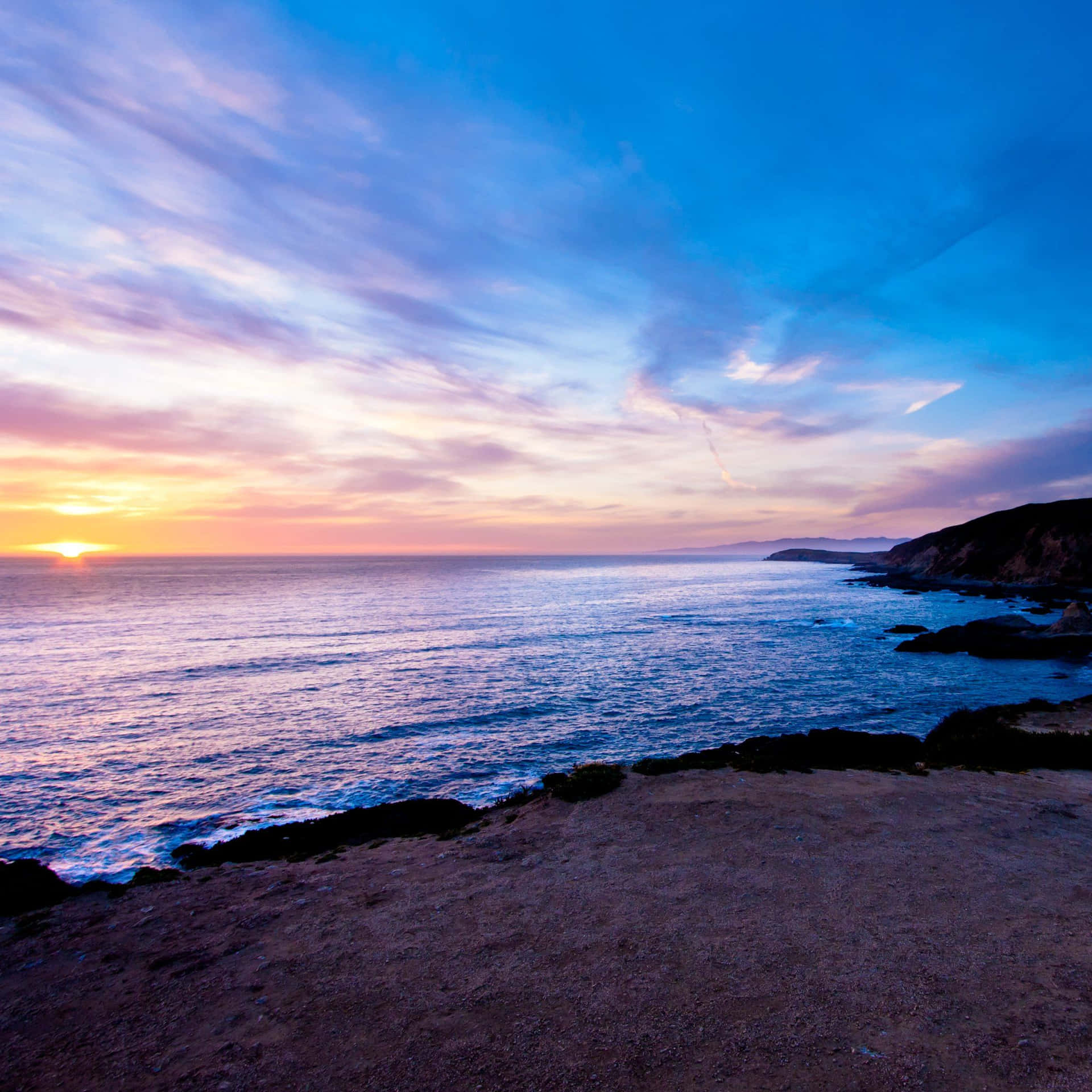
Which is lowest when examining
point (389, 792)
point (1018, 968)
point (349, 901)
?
point (389, 792)

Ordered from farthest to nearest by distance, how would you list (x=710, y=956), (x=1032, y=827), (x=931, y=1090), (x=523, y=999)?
(x=1032, y=827)
(x=710, y=956)
(x=523, y=999)
(x=931, y=1090)

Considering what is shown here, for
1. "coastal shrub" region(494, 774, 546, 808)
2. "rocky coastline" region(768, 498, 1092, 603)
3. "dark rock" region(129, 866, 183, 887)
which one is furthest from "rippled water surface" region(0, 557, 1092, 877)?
"rocky coastline" region(768, 498, 1092, 603)

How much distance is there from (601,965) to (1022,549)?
125892 mm

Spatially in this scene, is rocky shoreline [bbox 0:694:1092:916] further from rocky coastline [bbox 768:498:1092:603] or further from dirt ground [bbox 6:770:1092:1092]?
rocky coastline [bbox 768:498:1092:603]

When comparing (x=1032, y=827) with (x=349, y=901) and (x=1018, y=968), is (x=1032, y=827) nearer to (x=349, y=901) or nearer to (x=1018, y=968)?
(x=1018, y=968)

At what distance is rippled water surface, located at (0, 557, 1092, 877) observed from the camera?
20281 mm

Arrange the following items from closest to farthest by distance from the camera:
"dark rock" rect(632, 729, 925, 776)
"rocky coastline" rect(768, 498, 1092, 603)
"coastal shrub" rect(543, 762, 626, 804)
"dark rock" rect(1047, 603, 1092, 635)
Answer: "coastal shrub" rect(543, 762, 626, 804)
"dark rock" rect(632, 729, 925, 776)
"dark rock" rect(1047, 603, 1092, 635)
"rocky coastline" rect(768, 498, 1092, 603)

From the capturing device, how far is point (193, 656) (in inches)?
1831

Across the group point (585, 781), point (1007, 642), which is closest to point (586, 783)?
point (585, 781)

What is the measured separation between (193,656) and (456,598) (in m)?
52.9

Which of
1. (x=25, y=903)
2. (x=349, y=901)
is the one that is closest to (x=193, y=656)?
(x=25, y=903)

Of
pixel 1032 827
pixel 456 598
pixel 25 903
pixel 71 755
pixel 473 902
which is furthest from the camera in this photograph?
pixel 456 598

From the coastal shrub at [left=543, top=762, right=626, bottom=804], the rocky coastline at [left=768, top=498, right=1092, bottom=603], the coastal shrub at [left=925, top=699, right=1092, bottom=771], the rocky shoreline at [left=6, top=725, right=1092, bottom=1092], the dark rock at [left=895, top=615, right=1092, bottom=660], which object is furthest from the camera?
the rocky coastline at [left=768, top=498, right=1092, bottom=603]

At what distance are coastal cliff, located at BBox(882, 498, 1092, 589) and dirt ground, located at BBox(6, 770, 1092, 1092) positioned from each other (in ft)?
345
